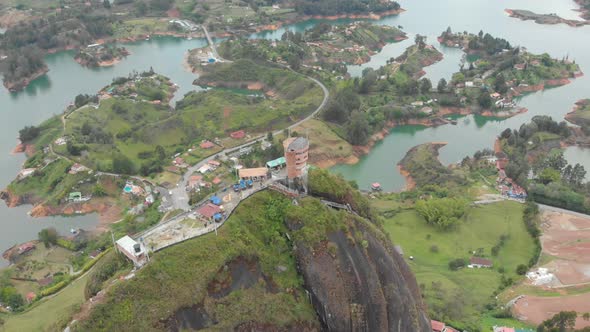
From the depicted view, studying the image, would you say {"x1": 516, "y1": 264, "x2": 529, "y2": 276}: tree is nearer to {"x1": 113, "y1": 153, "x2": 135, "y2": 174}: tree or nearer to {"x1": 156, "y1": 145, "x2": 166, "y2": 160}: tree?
{"x1": 156, "y1": 145, "x2": 166, "y2": 160}: tree

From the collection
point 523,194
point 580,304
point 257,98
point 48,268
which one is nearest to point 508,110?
point 523,194

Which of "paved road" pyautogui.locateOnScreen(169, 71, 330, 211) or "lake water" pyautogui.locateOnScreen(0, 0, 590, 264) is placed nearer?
→ "paved road" pyautogui.locateOnScreen(169, 71, 330, 211)

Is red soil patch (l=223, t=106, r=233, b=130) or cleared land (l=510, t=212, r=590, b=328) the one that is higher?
red soil patch (l=223, t=106, r=233, b=130)

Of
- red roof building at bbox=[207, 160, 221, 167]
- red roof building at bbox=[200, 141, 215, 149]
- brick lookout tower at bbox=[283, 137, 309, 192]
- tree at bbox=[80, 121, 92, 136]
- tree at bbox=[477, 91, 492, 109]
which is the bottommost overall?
tree at bbox=[477, 91, 492, 109]

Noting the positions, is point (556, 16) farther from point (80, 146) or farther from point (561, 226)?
point (80, 146)

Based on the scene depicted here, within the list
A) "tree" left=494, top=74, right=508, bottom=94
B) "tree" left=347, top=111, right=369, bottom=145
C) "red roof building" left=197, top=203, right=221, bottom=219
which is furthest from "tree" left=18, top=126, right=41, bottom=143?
"tree" left=494, top=74, right=508, bottom=94

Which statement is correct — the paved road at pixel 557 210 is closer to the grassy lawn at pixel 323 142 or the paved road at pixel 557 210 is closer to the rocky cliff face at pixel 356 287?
the grassy lawn at pixel 323 142
